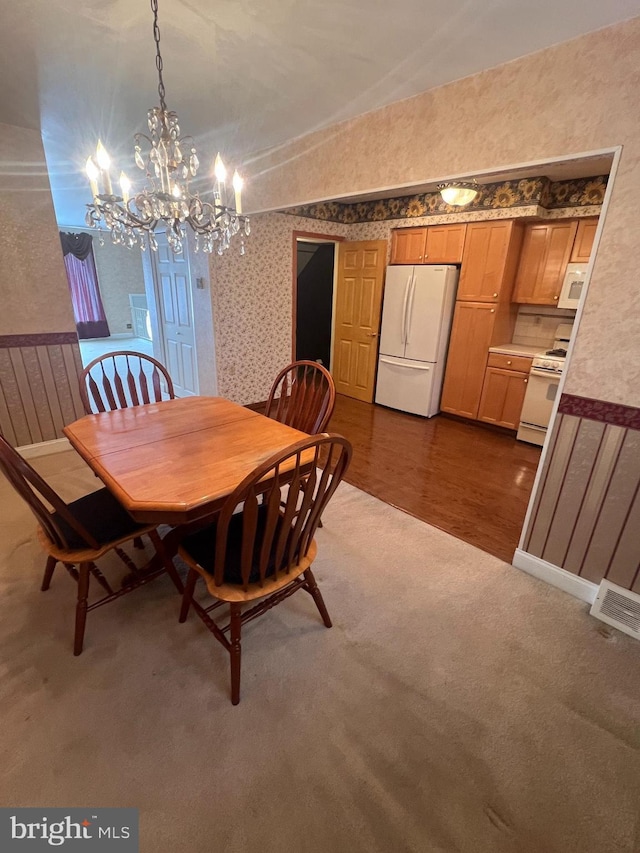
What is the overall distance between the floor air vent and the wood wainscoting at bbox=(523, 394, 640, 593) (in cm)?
4

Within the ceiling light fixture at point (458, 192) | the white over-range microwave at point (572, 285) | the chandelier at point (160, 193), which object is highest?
the ceiling light fixture at point (458, 192)

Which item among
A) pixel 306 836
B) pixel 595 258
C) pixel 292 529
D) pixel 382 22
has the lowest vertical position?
pixel 306 836

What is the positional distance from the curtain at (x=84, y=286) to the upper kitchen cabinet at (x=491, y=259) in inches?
295

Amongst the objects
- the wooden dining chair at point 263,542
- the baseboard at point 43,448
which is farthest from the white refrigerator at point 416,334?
the baseboard at point 43,448

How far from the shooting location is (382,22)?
1.46 meters

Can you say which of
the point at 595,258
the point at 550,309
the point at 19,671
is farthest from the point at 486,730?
the point at 550,309

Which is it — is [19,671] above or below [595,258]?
below

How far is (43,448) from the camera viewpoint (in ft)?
10.4

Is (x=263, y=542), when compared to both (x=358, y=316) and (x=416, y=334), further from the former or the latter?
(x=358, y=316)

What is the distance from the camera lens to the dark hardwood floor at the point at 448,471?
2.46m

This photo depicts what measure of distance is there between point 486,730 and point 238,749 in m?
0.85

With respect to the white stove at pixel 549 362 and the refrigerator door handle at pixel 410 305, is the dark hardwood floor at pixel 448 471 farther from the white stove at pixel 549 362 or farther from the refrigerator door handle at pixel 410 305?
the refrigerator door handle at pixel 410 305

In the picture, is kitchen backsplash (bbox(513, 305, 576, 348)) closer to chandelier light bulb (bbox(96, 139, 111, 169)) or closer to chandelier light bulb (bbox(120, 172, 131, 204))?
chandelier light bulb (bbox(120, 172, 131, 204))

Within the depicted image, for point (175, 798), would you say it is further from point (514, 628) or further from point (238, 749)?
point (514, 628)
